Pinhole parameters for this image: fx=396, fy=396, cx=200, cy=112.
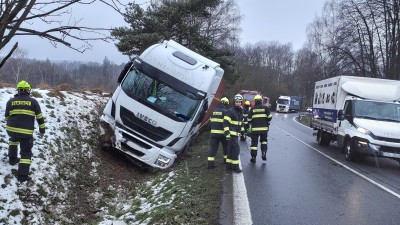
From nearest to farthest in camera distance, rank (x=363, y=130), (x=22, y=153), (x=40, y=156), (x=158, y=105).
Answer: (x=22, y=153) < (x=40, y=156) < (x=158, y=105) < (x=363, y=130)

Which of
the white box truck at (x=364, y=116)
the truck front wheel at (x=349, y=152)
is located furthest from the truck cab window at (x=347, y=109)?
the truck front wheel at (x=349, y=152)

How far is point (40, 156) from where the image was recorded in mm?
8445

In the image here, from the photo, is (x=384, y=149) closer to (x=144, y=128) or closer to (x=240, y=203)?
(x=240, y=203)

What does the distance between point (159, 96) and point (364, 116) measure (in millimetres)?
6537

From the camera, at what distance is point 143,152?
33.1 ft

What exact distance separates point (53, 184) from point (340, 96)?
1057 cm

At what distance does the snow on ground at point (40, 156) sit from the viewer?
6.54 m

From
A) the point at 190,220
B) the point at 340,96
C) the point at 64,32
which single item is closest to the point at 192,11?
the point at 340,96

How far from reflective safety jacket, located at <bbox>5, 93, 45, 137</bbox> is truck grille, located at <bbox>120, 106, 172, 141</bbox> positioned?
2.94m

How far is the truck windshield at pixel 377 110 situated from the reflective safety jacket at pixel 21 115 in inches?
377

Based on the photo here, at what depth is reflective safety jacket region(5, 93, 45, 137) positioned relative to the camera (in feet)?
24.5

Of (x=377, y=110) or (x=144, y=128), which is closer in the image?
(x=144, y=128)

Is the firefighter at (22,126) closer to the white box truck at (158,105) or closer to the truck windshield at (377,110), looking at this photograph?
the white box truck at (158,105)

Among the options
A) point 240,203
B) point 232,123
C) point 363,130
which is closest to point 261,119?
point 232,123
